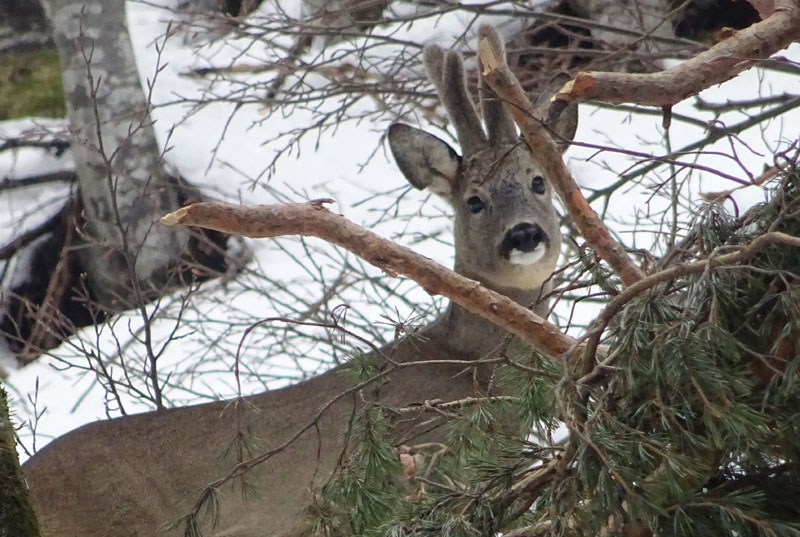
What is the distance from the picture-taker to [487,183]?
189 inches

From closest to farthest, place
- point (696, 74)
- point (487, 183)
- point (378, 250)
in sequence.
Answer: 1. point (696, 74)
2. point (378, 250)
3. point (487, 183)

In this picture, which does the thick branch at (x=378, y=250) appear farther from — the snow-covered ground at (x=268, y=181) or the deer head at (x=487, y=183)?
the snow-covered ground at (x=268, y=181)

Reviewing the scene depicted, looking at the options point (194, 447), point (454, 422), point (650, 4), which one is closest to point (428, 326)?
point (194, 447)

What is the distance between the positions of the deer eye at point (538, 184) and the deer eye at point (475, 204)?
23 cm

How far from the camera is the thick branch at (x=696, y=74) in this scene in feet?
7.16

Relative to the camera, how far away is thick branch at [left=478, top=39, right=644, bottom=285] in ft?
8.03

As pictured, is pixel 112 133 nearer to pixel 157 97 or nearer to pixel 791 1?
pixel 157 97

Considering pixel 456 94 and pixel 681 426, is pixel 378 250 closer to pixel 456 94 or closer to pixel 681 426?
A: pixel 681 426

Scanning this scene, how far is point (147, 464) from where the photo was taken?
4.09 m

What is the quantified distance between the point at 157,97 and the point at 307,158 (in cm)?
133

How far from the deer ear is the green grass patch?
492 cm

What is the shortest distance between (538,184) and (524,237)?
0.95 ft

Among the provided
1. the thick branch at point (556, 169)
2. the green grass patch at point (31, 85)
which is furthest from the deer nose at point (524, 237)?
the green grass patch at point (31, 85)

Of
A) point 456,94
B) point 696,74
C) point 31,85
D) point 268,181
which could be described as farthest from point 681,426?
point 31,85
